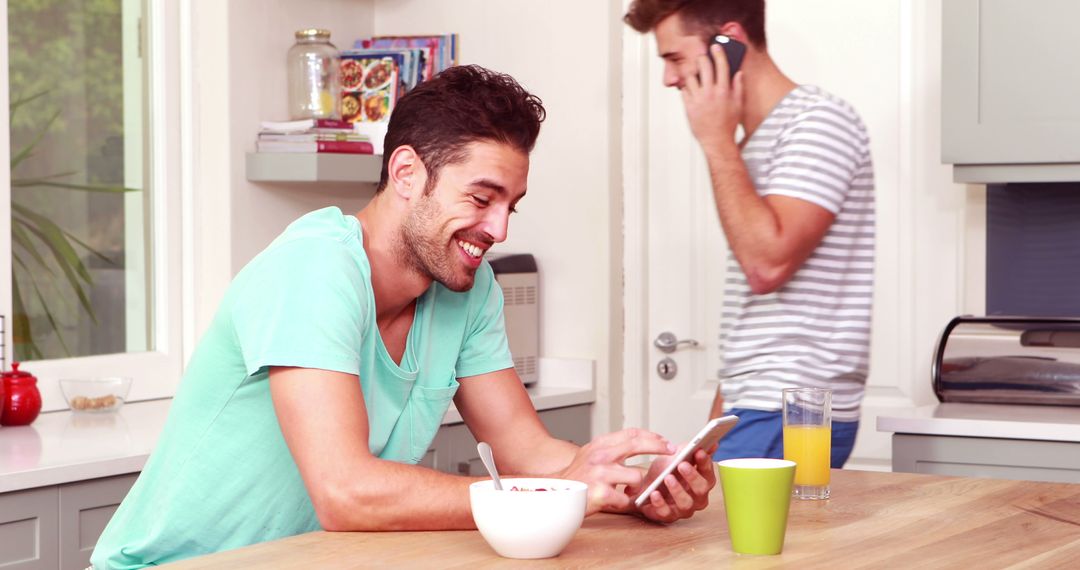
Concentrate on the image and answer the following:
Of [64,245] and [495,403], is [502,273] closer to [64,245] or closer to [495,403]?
[64,245]

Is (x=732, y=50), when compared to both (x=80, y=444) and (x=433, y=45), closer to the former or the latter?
(x=80, y=444)

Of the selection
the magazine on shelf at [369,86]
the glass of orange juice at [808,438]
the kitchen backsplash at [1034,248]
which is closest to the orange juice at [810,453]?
the glass of orange juice at [808,438]

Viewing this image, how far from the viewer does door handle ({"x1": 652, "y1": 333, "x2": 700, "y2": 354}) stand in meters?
3.48

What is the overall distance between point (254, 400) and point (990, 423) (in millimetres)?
1558

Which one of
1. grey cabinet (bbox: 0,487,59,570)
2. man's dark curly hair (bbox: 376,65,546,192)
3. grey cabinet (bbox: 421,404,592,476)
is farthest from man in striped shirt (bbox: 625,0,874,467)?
grey cabinet (bbox: 0,487,59,570)

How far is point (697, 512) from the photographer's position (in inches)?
61.5

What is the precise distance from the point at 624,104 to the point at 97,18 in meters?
1.35

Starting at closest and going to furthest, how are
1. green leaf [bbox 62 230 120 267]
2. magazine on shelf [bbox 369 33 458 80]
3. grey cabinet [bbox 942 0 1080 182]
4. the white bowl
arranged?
the white bowl
grey cabinet [bbox 942 0 1080 182]
green leaf [bbox 62 230 120 267]
magazine on shelf [bbox 369 33 458 80]

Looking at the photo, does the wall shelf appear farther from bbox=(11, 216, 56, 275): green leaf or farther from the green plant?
bbox=(11, 216, 56, 275): green leaf

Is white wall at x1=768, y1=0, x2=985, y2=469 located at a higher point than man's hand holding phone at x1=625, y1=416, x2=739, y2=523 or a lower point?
higher

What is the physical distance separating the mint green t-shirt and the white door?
1.93 meters

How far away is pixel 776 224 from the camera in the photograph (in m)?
2.01

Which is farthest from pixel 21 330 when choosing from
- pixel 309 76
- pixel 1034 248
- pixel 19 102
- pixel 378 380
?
pixel 1034 248

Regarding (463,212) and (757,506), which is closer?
(757,506)
